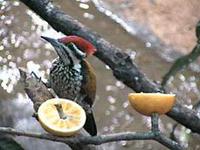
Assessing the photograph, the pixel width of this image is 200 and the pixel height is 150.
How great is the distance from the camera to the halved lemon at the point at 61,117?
1521 millimetres

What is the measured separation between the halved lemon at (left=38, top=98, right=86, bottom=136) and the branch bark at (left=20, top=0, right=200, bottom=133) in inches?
20.4

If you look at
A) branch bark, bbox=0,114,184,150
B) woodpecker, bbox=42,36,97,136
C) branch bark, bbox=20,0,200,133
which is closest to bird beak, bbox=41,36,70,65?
woodpecker, bbox=42,36,97,136

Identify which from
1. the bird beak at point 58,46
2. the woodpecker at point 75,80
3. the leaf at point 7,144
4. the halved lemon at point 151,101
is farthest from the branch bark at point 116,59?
the halved lemon at point 151,101

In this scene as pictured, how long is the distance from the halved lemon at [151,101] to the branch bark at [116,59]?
1.89 feet

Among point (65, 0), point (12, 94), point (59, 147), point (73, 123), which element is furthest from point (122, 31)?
point (73, 123)

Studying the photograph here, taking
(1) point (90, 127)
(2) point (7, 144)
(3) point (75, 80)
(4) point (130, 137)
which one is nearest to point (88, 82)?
(3) point (75, 80)

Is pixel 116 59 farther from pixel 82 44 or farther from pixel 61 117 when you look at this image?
pixel 61 117

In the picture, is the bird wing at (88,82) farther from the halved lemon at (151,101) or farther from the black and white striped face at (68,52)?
the halved lemon at (151,101)

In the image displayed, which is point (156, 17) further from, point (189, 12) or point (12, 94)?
point (12, 94)

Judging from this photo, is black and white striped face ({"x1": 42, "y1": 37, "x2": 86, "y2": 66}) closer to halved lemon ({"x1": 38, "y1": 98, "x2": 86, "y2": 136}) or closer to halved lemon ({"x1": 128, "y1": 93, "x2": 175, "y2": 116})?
halved lemon ({"x1": 38, "y1": 98, "x2": 86, "y2": 136})

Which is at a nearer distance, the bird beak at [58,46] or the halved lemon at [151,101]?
the halved lemon at [151,101]

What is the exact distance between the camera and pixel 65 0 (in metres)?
4.24

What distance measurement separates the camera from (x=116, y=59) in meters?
2.08

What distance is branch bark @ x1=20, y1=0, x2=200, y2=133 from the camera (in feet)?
6.86
